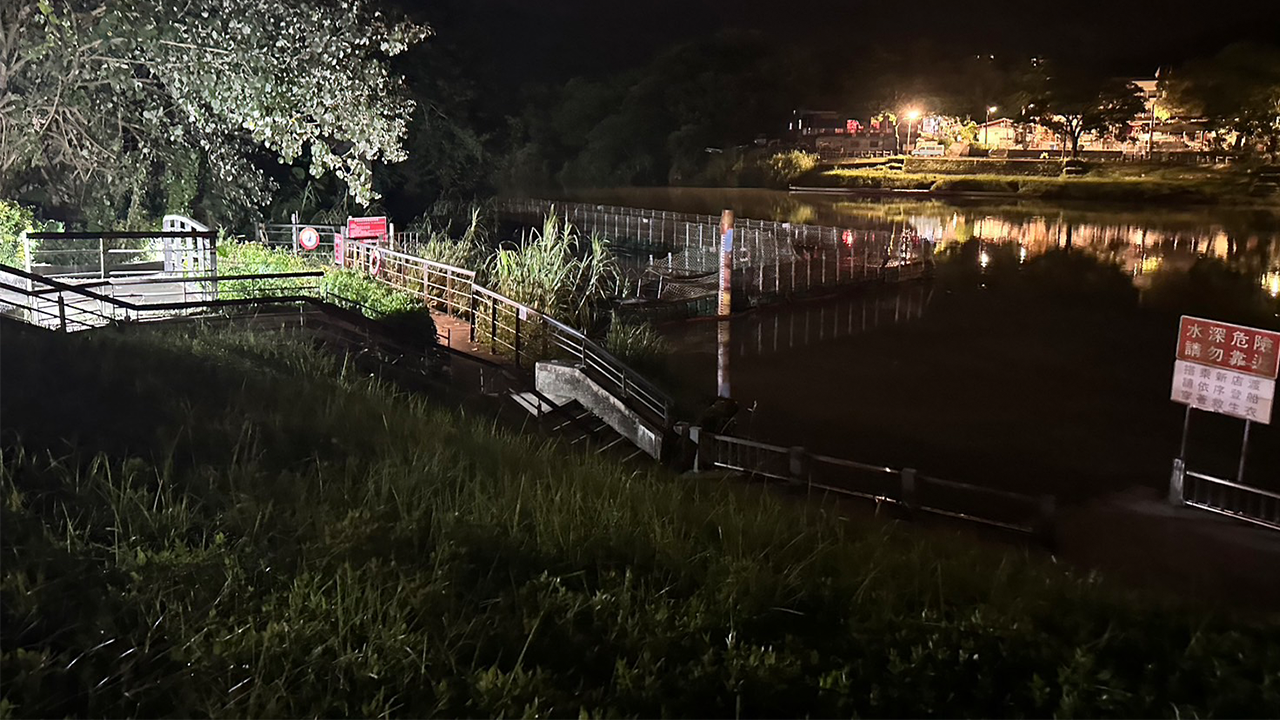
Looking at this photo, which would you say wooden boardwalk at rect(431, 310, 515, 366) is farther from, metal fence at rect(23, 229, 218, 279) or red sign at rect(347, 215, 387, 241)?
metal fence at rect(23, 229, 218, 279)

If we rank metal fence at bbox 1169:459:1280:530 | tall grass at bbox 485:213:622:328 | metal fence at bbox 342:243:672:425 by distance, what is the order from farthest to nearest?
1. tall grass at bbox 485:213:622:328
2. metal fence at bbox 342:243:672:425
3. metal fence at bbox 1169:459:1280:530

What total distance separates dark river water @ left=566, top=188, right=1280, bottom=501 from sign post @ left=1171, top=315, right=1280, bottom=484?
200cm

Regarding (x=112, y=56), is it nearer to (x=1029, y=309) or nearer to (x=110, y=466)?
(x=110, y=466)

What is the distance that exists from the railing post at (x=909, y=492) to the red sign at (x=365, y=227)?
612 inches

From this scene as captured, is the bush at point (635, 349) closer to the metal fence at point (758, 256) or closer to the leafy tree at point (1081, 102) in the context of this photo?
the metal fence at point (758, 256)

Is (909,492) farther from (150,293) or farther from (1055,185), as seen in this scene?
(1055,185)

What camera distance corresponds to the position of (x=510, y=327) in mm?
16406

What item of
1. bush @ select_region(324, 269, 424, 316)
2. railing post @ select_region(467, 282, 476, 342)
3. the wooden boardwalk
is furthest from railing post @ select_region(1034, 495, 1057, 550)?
bush @ select_region(324, 269, 424, 316)

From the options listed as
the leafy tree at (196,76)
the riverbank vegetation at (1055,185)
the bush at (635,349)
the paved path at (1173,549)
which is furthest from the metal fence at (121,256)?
the riverbank vegetation at (1055,185)

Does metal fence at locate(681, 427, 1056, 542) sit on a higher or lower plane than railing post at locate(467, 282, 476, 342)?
lower

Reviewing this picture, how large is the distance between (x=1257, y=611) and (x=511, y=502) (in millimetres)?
5048

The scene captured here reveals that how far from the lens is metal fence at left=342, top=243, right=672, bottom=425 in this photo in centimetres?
1331

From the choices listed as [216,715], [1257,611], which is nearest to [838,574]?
[1257,611]

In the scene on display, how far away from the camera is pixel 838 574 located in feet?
19.9
